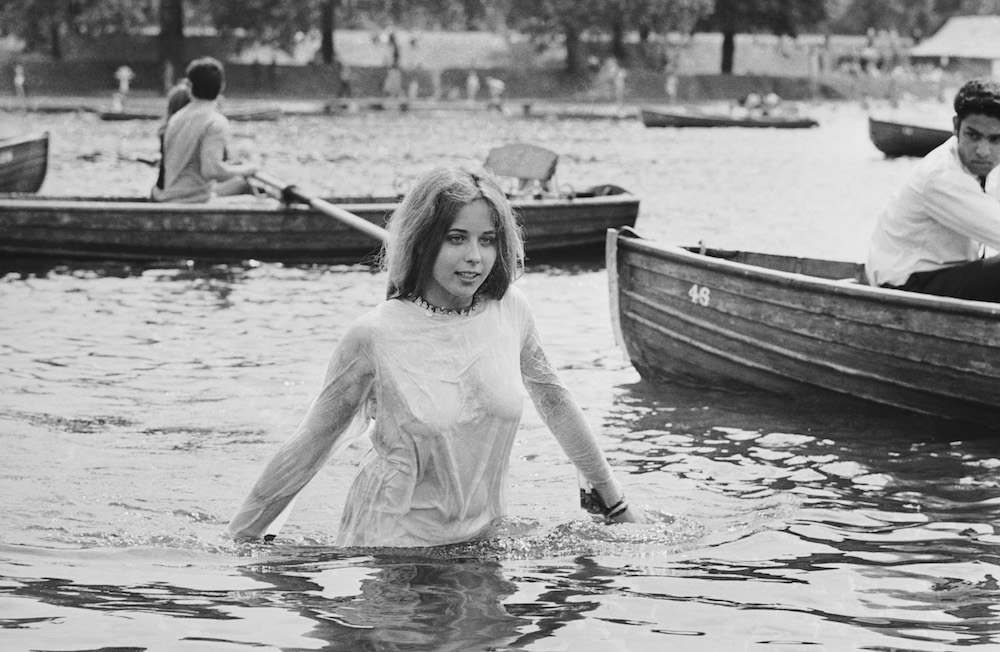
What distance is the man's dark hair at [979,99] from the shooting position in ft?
27.6

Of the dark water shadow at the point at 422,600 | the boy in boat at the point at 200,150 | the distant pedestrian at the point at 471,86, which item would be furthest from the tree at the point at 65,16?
the dark water shadow at the point at 422,600

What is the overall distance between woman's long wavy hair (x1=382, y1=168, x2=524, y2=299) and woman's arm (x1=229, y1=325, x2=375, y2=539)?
22 cm

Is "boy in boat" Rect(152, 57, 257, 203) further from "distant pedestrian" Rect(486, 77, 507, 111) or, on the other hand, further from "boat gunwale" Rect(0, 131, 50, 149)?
"distant pedestrian" Rect(486, 77, 507, 111)

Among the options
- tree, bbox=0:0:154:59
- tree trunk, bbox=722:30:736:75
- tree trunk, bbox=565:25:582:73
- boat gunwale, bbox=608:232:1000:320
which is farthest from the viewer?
tree trunk, bbox=722:30:736:75

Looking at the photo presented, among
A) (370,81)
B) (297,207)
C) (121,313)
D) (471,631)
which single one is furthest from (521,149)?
(370,81)

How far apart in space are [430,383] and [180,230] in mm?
11556

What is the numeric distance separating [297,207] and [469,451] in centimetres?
1123

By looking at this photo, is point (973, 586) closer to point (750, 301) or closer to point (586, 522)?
point (586, 522)

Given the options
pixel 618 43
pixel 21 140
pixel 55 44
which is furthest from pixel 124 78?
pixel 21 140

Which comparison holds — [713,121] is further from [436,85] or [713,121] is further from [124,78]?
[124,78]

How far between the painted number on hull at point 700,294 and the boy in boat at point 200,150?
585 centimetres

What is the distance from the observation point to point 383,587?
575 centimetres

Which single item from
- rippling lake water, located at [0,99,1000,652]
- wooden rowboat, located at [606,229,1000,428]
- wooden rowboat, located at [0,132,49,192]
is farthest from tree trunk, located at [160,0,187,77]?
wooden rowboat, located at [606,229,1000,428]

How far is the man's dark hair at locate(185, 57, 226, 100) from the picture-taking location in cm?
1520
